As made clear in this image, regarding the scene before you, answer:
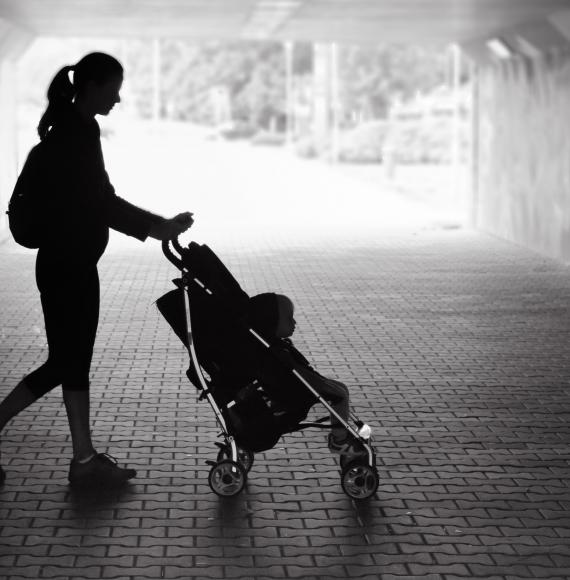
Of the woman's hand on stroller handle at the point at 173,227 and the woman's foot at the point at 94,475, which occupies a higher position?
the woman's hand on stroller handle at the point at 173,227

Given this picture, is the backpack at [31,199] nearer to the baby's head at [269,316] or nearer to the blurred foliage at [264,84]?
the baby's head at [269,316]

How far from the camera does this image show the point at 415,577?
4.63m

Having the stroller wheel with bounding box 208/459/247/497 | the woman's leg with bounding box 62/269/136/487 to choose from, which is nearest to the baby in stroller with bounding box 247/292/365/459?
the stroller wheel with bounding box 208/459/247/497

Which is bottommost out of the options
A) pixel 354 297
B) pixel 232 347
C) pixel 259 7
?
pixel 354 297

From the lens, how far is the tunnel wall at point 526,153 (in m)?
16.9

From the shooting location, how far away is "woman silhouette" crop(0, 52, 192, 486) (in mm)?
5453

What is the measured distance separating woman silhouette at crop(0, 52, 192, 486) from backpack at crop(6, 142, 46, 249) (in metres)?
0.02

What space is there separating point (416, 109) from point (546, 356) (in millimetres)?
60021

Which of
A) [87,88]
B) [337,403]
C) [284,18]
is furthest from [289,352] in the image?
[284,18]

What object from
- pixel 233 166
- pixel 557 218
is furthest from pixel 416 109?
pixel 557 218

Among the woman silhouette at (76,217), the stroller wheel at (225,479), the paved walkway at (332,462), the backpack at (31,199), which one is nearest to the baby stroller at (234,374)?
the stroller wheel at (225,479)

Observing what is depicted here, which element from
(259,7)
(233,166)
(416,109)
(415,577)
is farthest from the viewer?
(416,109)

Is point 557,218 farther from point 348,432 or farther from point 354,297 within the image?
point 348,432

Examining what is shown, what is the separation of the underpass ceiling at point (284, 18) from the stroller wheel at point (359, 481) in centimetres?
1065
